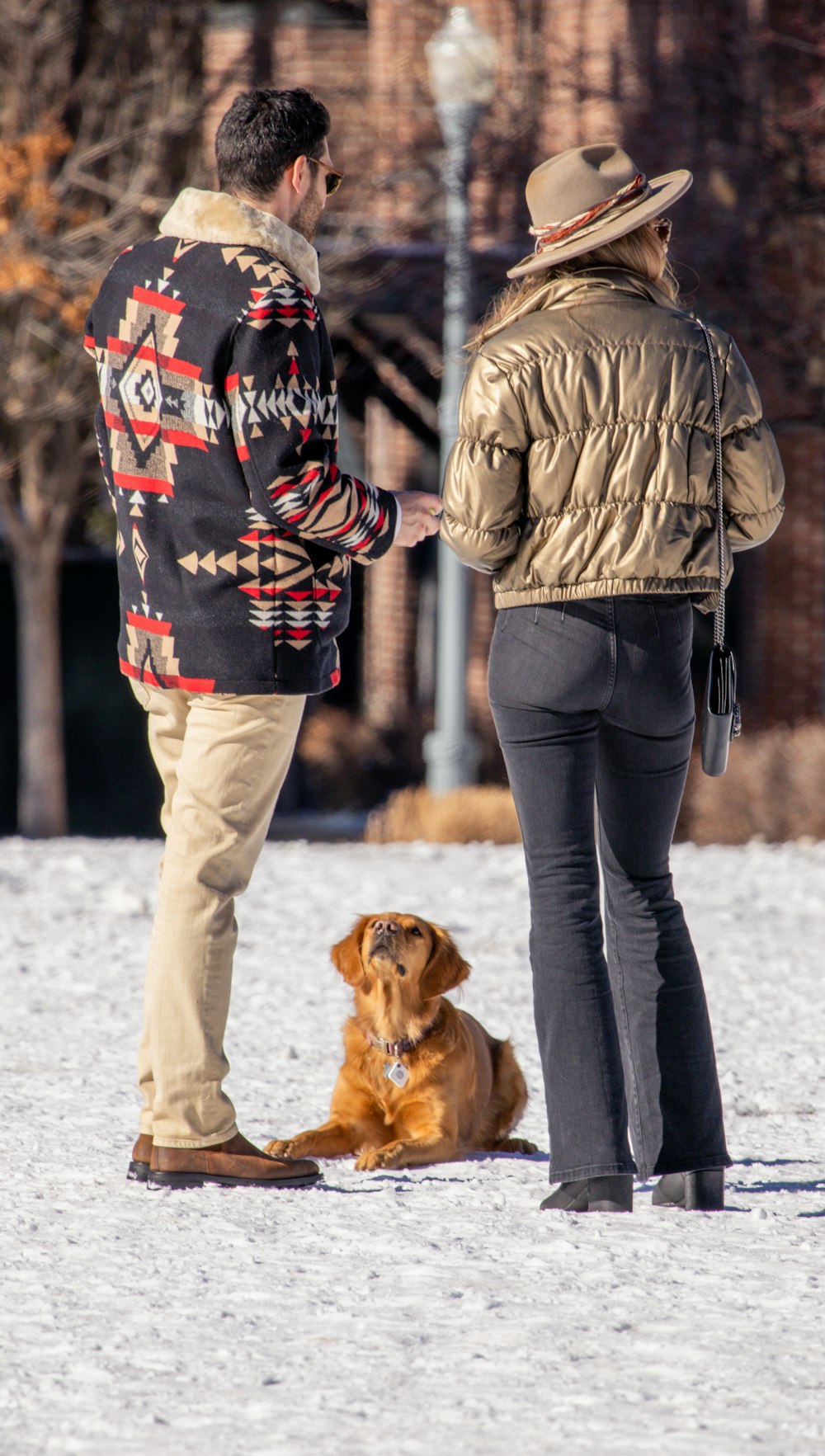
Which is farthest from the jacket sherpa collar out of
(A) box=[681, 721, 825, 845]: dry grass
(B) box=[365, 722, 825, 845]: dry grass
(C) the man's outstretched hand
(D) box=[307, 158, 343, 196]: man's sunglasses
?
(A) box=[681, 721, 825, 845]: dry grass

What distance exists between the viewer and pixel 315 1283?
10.6 feet

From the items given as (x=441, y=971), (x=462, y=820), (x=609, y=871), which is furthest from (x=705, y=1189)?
(x=462, y=820)

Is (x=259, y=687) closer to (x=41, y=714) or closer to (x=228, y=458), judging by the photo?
(x=228, y=458)

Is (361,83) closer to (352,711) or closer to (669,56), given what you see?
(669,56)

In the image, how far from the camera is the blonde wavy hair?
11.8ft

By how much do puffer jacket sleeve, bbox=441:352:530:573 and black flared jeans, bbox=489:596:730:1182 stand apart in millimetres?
176

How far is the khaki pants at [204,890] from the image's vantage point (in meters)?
3.70

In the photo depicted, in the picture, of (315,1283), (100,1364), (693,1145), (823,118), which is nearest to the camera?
(100,1364)

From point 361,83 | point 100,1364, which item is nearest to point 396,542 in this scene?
point 100,1364

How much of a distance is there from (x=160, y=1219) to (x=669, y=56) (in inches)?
414

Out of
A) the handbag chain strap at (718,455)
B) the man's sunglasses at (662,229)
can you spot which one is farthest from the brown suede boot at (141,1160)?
the man's sunglasses at (662,229)

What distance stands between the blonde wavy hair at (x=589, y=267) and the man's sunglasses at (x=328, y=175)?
453 millimetres

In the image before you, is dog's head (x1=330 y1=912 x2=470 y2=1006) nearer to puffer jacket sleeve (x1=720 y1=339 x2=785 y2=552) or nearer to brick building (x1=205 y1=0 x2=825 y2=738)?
puffer jacket sleeve (x1=720 y1=339 x2=785 y2=552)

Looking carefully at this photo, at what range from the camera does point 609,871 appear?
3.72 metres
